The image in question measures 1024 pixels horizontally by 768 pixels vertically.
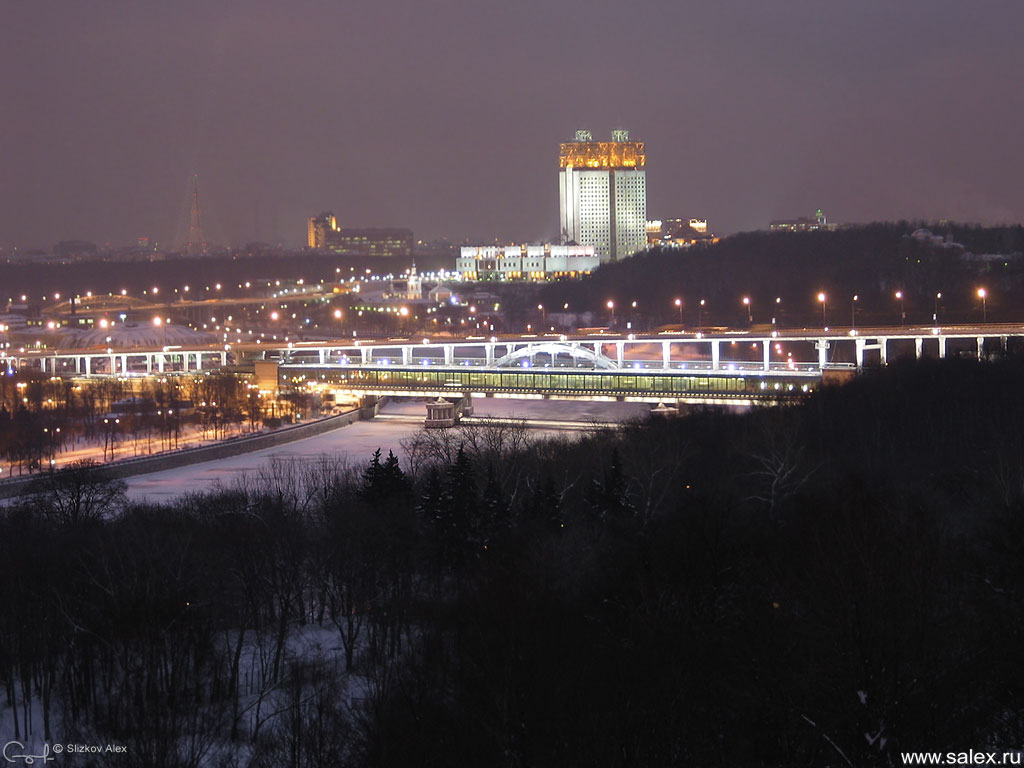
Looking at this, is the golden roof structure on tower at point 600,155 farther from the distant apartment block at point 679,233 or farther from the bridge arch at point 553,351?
the bridge arch at point 553,351

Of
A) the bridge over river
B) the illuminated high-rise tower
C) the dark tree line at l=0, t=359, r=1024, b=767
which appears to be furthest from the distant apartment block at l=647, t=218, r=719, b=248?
the dark tree line at l=0, t=359, r=1024, b=767

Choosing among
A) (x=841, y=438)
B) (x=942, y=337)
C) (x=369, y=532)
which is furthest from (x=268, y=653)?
(x=942, y=337)

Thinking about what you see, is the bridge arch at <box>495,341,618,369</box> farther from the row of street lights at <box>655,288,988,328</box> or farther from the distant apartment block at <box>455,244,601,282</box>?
the distant apartment block at <box>455,244,601,282</box>

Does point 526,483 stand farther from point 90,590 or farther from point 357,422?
point 357,422

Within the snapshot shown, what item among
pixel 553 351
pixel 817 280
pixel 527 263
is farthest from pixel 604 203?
pixel 553 351

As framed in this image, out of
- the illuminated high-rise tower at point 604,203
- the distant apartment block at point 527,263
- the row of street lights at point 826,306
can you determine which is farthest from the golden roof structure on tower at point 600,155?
the row of street lights at point 826,306

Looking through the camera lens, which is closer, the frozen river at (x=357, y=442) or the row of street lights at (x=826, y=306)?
the frozen river at (x=357, y=442)
